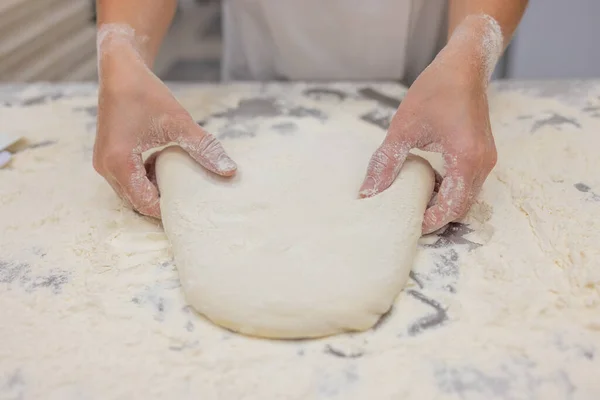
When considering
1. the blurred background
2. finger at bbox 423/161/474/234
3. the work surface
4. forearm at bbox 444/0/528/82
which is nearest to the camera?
the work surface

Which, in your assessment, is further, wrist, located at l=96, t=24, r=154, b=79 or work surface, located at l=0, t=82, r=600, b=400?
wrist, located at l=96, t=24, r=154, b=79

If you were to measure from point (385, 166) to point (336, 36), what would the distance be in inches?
27.2

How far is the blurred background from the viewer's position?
1.85 meters

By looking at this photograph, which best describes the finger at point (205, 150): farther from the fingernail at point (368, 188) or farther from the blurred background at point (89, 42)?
the blurred background at point (89, 42)

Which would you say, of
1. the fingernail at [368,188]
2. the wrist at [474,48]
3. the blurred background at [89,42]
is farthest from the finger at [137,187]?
the blurred background at [89,42]

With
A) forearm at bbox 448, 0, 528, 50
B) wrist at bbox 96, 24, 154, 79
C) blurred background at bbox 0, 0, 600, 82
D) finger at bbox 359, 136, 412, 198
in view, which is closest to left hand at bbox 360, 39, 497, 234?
finger at bbox 359, 136, 412, 198

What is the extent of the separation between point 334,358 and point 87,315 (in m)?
0.37

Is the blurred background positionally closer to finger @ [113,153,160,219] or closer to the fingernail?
finger @ [113,153,160,219]

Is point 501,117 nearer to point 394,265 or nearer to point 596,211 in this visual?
point 596,211

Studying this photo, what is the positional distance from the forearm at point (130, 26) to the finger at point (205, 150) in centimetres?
24

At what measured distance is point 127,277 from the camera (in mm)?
898

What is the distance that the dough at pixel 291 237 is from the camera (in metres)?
0.79

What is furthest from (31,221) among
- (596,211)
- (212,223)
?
(596,211)

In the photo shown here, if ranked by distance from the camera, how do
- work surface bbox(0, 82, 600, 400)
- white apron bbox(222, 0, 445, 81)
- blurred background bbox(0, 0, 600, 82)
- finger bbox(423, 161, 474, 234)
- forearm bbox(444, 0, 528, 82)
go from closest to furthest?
work surface bbox(0, 82, 600, 400), finger bbox(423, 161, 474, 234), forearm bbox(444, 0, 528, 82), white apron bbox(222, 0, 445, 81), blurred background bbox(0, 0, 600, 82)
